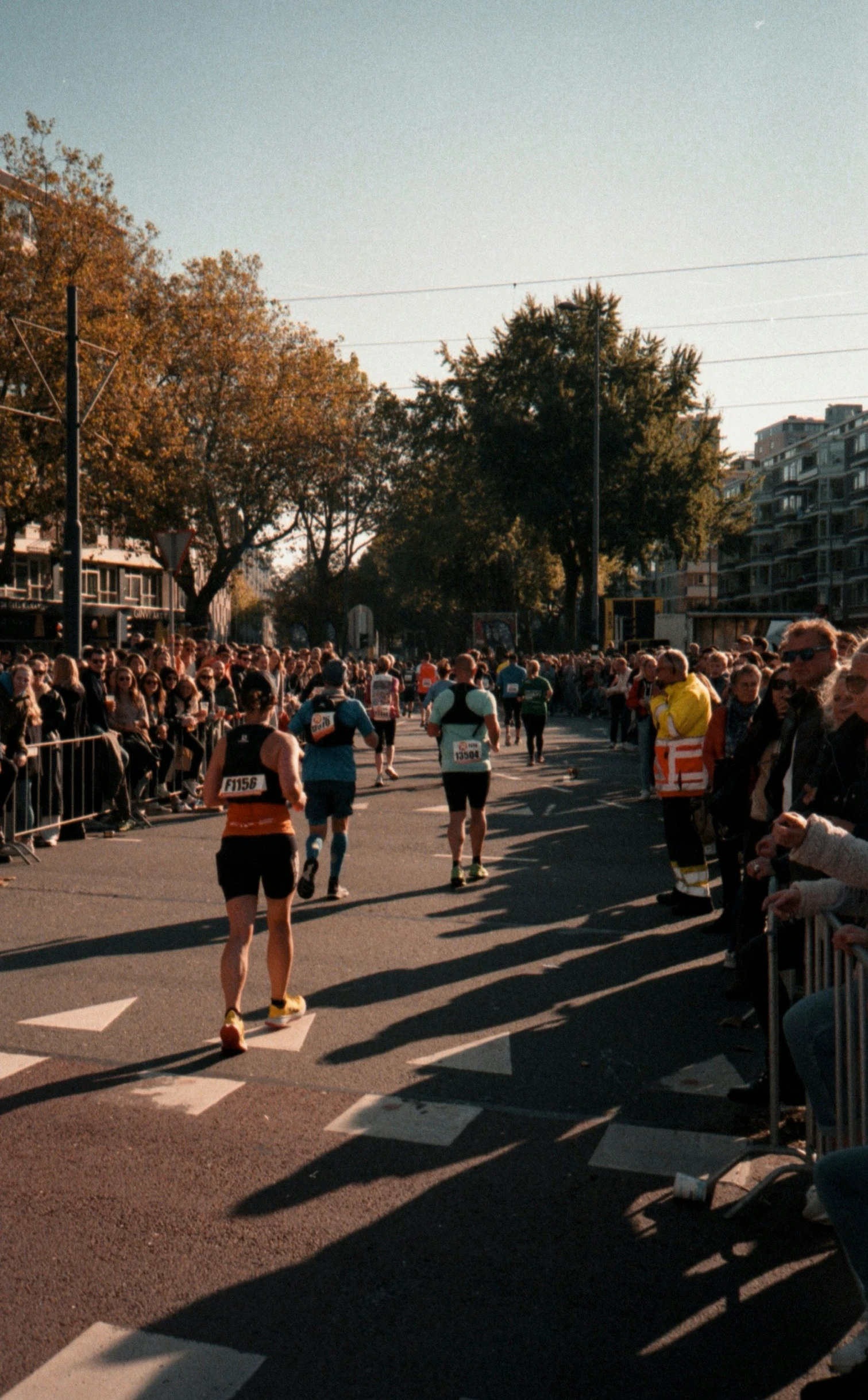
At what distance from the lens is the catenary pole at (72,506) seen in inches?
659

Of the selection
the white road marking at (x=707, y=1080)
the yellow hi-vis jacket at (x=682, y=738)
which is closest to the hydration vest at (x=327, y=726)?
the yellow hi-vis jacket at (x=682, y=738)

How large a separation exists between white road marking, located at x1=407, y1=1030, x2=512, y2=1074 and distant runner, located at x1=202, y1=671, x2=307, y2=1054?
94 centimetres

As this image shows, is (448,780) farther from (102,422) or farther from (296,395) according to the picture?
(296,395)

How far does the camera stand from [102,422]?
1217 inches

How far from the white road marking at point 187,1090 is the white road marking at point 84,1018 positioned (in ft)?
2.82

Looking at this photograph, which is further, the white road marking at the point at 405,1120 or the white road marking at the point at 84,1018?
the white road marking at the point at 84,1018

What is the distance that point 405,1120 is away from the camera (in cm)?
513

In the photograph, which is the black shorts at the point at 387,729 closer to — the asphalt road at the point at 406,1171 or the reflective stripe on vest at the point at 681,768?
the reflective stripe on vest at the point at 681,768

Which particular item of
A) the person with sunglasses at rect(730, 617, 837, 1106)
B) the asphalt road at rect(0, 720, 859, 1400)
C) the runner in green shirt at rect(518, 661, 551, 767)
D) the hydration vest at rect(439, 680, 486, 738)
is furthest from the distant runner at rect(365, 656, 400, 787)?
the person with sunglasses at rect(730, 617, 837, 1106)

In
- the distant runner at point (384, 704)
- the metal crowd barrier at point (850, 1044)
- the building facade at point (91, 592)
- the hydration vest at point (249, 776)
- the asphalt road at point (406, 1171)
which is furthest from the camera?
the building facade at point (91, 592)

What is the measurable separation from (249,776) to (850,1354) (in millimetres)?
3770

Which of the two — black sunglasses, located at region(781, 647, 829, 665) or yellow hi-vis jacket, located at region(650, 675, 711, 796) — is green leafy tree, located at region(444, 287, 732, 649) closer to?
yellow hi-vis jacket, located at region(650, 675, 711, 796)

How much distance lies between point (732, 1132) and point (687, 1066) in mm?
832

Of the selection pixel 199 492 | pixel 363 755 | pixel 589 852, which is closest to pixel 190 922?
pixel 589 852
